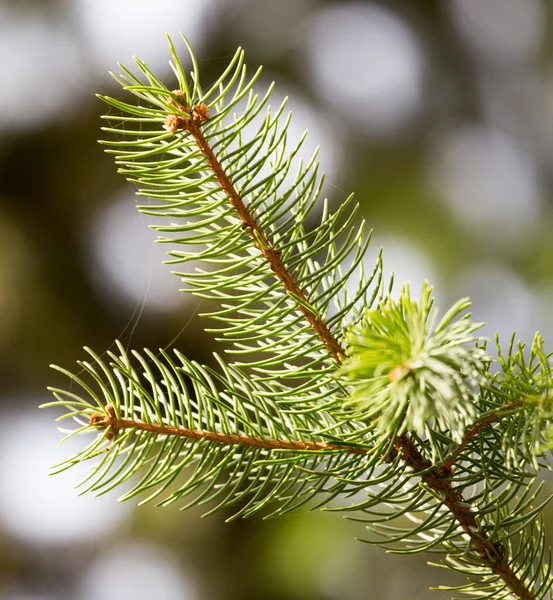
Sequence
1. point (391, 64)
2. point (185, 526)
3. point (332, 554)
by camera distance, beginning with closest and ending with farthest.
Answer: point (332, 554) < point (185, 526) < point (391, 64)

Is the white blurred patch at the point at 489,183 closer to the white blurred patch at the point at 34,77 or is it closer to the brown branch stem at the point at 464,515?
the white blurred patch at the point at 34,77

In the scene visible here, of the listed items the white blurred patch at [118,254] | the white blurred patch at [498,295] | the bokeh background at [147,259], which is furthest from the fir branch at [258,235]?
the white blurred patch at [498,295]

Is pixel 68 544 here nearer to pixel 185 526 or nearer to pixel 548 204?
pixel 185 526

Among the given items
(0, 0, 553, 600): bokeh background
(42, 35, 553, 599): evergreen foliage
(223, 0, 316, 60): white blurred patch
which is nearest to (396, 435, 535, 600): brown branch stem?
(42, 35, 553, 599): evergreen foliage

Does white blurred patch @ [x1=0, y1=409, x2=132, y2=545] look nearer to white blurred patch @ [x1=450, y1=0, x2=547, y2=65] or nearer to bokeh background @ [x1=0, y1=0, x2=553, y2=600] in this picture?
bokeh background @ [x1=0, y1=0, x2=553, y2=600]

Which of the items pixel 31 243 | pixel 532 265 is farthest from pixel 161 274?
pixel 532 265

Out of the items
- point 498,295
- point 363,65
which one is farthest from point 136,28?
point 498,295
